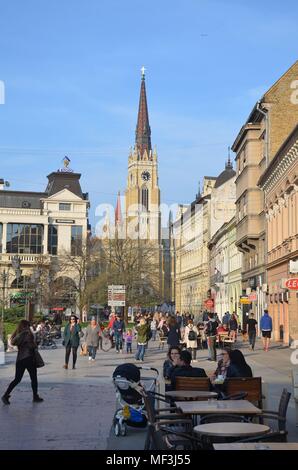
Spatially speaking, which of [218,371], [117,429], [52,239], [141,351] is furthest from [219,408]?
[52,239]

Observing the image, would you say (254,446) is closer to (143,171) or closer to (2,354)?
(2,354)

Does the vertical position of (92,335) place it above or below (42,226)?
below

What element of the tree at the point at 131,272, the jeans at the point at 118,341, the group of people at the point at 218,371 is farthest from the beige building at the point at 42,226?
the group of people at the point at 218,371

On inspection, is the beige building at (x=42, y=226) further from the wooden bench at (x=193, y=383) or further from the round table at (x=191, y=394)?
the round table at (x=191, y=394)

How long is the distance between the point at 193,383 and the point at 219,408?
2.27 meters

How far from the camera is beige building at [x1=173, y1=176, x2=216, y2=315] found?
97625 mm

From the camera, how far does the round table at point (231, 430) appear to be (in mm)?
6891

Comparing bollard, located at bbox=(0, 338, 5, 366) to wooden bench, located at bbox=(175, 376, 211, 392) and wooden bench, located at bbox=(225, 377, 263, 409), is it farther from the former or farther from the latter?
wooden bench, located at bbox=(225, 377, 263, 409)

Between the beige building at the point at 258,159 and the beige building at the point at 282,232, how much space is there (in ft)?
7.33

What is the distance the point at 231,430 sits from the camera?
23.2ft

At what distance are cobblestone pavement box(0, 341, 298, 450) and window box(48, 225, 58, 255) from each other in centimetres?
7840

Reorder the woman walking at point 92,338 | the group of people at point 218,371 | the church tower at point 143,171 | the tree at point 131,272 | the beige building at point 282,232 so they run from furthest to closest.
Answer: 1. the church tower at point 143,171
2. the tree at point 131,272
3. the beige building at point 282,232
4. the woman walking at point 92,338
5. the group of people at point 218,371

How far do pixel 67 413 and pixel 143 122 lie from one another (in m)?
165

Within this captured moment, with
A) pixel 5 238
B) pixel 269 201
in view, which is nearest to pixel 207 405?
pixel 269 201
